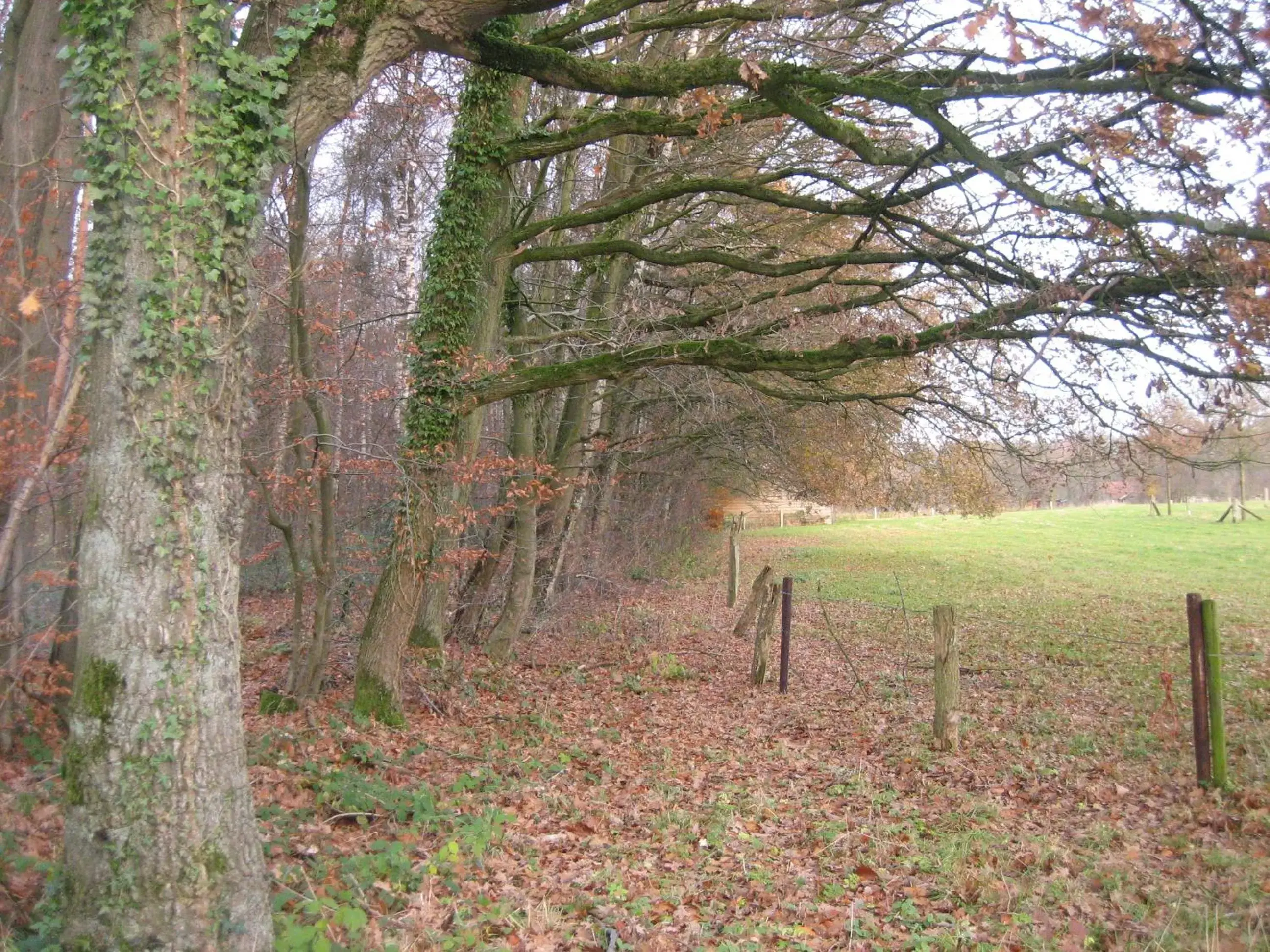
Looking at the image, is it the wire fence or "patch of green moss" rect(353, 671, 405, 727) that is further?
the wire fence

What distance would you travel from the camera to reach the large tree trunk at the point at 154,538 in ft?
11.9

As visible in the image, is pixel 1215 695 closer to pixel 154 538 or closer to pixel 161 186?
pixel 154 538

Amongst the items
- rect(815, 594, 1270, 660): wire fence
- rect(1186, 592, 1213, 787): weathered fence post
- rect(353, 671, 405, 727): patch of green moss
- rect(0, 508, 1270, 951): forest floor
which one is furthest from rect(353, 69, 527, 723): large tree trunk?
rect(815, 594, 1270, 660): wire fence

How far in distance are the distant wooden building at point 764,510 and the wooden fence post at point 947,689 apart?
14.6 metres

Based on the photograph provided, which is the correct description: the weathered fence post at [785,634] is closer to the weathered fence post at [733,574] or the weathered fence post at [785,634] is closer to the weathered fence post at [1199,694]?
the weathered fence post at [1199,694]

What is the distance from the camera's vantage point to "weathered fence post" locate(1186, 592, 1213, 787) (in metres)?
6.53

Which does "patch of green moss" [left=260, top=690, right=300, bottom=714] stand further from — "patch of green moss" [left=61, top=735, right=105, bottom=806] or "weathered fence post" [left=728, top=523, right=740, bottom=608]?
"weathered fence post" [left=728, top=523, right=740, bottom=608]

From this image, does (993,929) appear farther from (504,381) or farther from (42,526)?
(42,526)

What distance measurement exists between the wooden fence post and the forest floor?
21cm

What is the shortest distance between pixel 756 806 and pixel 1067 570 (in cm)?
1873

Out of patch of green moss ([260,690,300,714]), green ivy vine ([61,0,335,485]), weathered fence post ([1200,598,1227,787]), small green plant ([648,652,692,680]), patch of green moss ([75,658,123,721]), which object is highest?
green ivy vine ([61,0,335,485])

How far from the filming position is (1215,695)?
6.48 meters

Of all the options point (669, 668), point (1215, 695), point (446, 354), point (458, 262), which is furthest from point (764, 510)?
point (1215, 695)

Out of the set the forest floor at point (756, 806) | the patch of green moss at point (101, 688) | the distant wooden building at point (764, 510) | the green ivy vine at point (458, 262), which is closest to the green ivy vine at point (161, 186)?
the patch of green moss at point (101, 688)
